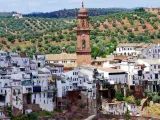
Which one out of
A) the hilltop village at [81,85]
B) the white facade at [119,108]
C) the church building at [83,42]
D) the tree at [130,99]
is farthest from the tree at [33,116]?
the church building at [83,42]

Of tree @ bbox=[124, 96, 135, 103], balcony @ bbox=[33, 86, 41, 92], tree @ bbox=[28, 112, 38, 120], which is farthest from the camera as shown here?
tree @ bbox=[124, 96, 135, 103]

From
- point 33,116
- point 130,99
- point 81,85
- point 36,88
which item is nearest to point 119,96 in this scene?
point 130,99

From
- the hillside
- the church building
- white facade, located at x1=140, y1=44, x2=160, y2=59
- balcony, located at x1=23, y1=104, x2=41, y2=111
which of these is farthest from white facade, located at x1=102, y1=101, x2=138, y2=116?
the hillside

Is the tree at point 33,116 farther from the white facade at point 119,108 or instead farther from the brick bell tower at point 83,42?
the brick bell tower at point 83,42

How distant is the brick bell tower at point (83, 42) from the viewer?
83.1 m

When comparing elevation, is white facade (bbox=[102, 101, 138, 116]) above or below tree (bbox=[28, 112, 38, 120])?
below

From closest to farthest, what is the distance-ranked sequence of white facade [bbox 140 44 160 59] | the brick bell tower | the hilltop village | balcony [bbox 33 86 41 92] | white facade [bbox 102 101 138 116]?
the hilltop village < balcony [bbox 33 86 41 92] < white facade [bbox 102 101 138 116] < the brick bell tower < white facade [bbox 140 44 160 59]

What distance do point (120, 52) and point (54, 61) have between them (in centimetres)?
1299

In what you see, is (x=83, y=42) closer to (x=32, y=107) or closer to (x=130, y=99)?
(x=130, y=99)

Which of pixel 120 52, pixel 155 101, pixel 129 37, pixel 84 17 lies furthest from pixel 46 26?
pixel 155 101

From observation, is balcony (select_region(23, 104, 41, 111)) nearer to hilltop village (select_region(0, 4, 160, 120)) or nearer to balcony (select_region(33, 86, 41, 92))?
hilltop village (select_region(0, 4, 160, 120))

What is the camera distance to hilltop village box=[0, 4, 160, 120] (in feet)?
219

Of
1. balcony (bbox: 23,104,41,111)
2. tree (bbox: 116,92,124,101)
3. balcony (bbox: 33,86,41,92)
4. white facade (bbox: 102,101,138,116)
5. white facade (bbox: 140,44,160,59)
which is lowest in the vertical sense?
white facade (bbox: 102,101,138,116)

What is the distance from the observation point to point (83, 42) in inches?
3297
